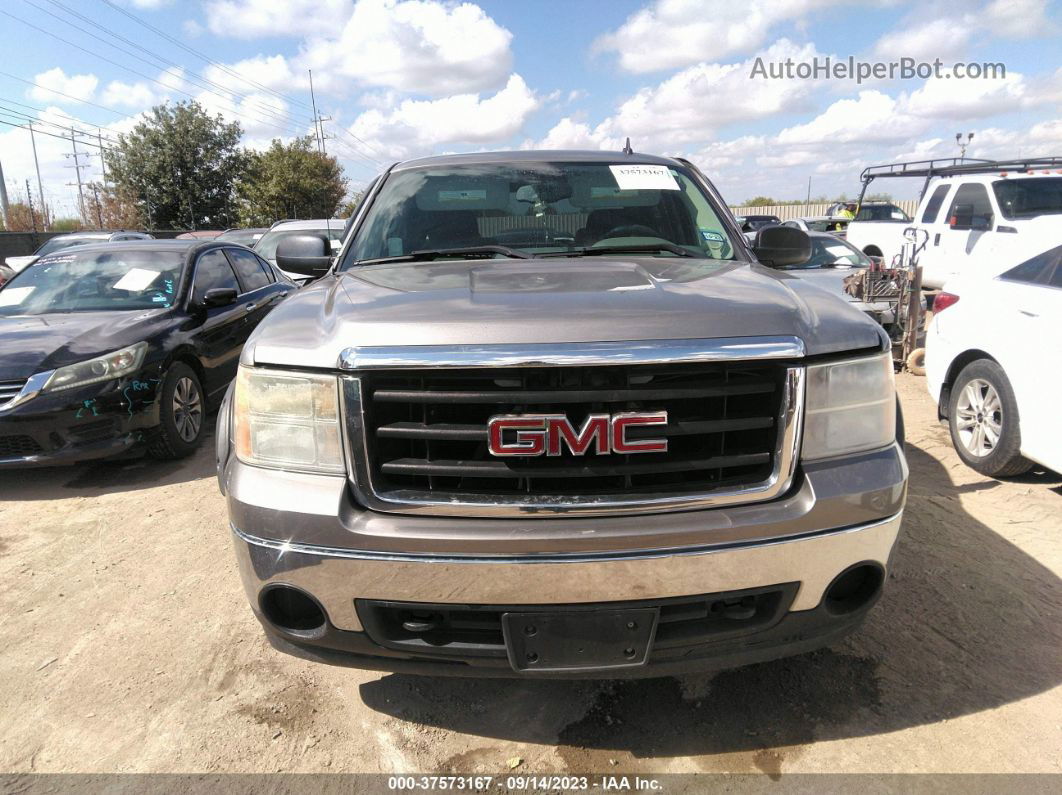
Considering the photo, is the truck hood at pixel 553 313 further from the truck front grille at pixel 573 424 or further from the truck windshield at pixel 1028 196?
the truck windshield at pixel 1028 196

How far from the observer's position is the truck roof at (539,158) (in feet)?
11.3

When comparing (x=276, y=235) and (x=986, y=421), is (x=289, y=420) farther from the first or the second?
(x=276, y=235)

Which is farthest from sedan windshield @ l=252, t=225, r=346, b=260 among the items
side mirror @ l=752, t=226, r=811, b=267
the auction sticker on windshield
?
side mirror @ l=752, t=226, r=811, b=267

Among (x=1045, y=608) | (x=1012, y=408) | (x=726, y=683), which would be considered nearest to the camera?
(x=726, y=683)

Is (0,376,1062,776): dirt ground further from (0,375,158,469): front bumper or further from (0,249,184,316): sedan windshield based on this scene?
(0,249,184,316): sedan windshield

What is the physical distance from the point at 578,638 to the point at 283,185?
37909mm

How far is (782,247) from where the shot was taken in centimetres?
315

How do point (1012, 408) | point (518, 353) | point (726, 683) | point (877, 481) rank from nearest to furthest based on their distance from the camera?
point (518, 353), point (877, 481), point (726, 683), point (1012, 408)

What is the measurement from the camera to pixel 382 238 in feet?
10.3

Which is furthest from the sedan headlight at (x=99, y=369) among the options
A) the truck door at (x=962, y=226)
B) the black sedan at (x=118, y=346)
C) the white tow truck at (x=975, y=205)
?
the truck door at (x=962, y=226)

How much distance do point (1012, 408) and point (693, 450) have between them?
326 cm

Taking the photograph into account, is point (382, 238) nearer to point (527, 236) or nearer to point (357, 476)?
point (527, 236)

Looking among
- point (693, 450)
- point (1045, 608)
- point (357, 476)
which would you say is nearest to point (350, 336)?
point (357, 476)

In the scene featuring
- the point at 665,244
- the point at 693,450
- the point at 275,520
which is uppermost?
the point at 665,244
